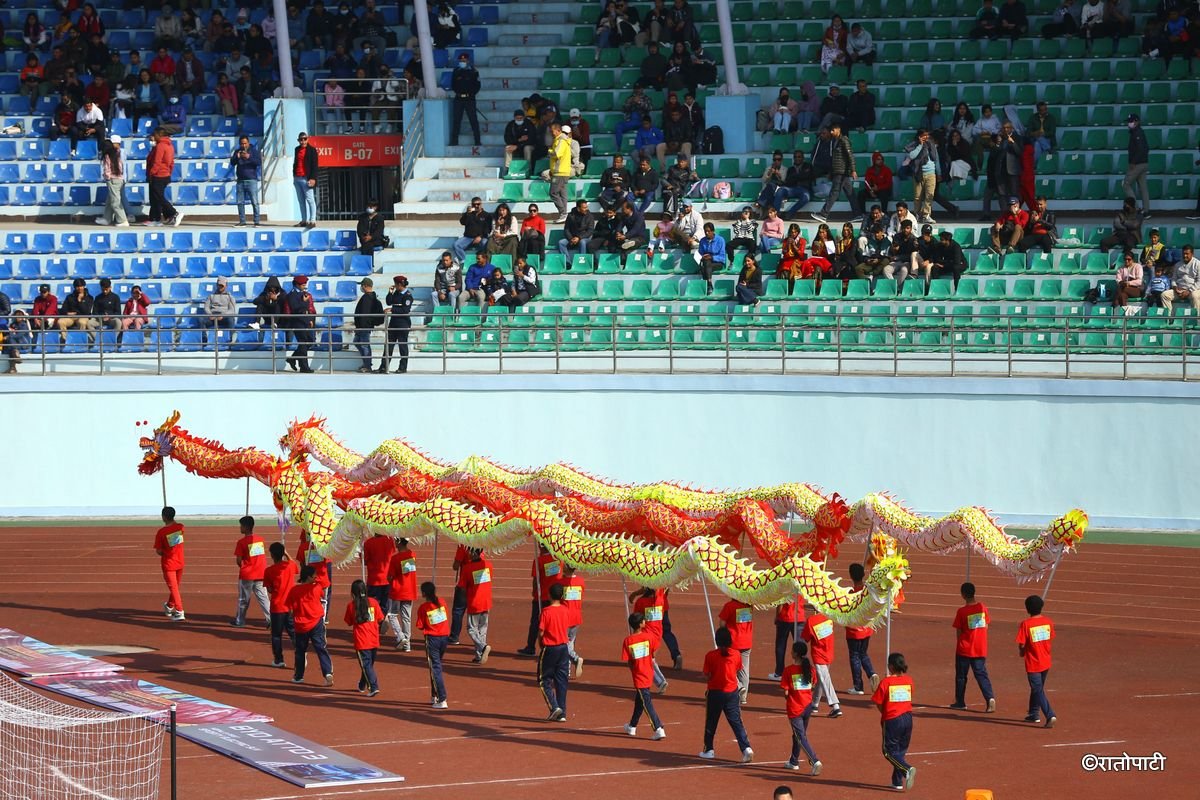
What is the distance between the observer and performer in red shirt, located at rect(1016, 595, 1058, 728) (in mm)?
Result: 15977

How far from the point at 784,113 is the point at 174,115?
11.2 meters

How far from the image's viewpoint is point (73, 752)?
596 inches

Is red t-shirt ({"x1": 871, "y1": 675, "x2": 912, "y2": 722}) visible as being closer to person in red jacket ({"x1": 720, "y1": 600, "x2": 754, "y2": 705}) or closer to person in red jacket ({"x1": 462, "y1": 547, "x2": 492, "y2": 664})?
person in red jacket ({"x1": 720, "y1": 600, "x2": 754, "y2": 705})

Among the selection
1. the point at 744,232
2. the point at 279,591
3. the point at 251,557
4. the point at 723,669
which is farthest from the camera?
the point at 744,232

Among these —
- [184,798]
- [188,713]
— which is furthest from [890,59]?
[184,798]

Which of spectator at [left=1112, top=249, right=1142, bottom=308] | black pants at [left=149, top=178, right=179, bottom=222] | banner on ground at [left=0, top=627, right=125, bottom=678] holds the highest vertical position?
black pants at [left=149, top=178, right=179, bottom=222]

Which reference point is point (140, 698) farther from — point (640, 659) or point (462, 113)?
point (462, 113)

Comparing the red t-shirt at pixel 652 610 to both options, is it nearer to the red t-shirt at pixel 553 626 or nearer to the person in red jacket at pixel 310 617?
the red t-shirt at pixel 553 626

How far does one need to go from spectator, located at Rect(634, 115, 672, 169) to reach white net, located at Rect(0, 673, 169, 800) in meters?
17.9

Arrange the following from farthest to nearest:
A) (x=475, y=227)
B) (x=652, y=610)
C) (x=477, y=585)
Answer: (x=475, y=227) → (x=477, y=585) → (x=652, y=610)

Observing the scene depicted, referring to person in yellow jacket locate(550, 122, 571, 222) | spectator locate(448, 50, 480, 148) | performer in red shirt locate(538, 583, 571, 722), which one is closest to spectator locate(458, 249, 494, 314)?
person in yellow jacket locate(550, 122, 571, 222)

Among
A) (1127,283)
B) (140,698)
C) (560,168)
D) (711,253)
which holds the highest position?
(560,168)

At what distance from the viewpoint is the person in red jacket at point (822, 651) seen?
16.0 metres

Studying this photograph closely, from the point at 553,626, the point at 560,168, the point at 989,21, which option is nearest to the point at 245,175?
the point at 560,168
